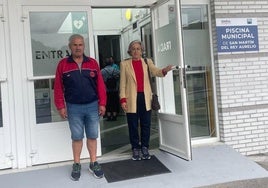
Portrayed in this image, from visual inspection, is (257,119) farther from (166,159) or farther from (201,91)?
(166,159)

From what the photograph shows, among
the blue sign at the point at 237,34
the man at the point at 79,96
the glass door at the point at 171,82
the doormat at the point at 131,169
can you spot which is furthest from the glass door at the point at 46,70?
the blue sign at the point at 237,34

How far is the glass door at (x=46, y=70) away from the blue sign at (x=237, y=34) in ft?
6.86

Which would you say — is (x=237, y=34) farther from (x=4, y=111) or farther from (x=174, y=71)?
(x=4, y=111)

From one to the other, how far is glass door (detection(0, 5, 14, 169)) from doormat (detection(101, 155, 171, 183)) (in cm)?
128

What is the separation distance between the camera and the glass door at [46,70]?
17.4 feet

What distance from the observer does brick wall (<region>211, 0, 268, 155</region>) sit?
6.05 m

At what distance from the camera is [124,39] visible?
34.8 ft

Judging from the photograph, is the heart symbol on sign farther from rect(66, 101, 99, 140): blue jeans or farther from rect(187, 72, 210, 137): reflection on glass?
rect(187, 72, 210, 137): reflection on glass

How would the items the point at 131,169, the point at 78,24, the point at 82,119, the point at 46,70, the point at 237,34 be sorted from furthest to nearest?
the point at 237,34 → the point at 78,24 → the point at 46,70 → the point at 131,169 → the point at 82,119

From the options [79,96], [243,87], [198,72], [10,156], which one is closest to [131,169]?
[79,96]

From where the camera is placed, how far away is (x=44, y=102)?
5434 millimetres

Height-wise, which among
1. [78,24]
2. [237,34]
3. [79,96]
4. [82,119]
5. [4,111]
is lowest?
[82,119]

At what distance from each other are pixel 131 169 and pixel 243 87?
2.30 meters

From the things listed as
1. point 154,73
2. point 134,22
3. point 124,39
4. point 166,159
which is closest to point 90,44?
point 154,73
